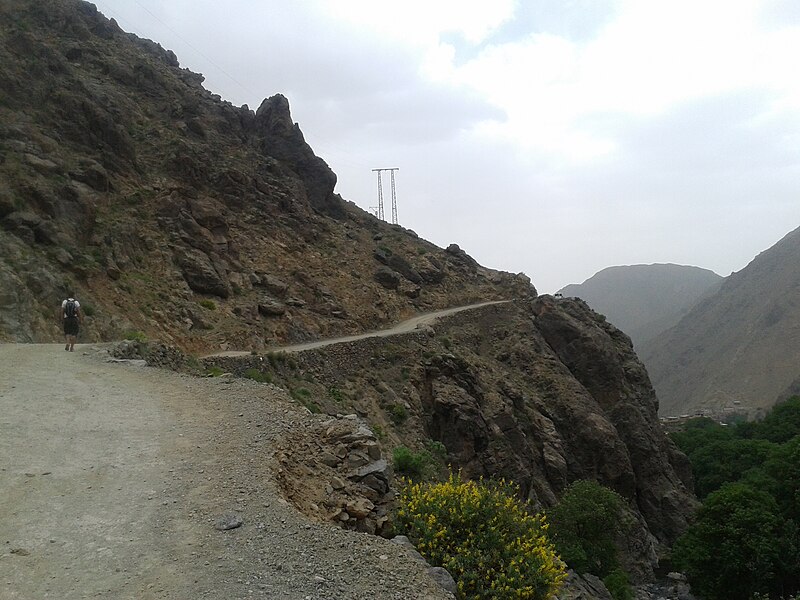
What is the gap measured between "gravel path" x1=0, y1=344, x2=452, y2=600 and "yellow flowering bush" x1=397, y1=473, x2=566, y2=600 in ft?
2.15

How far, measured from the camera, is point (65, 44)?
35.2m

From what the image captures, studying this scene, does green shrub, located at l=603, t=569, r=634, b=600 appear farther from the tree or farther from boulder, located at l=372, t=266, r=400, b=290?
boulder, located at l=372, t=266, r=400, b=290

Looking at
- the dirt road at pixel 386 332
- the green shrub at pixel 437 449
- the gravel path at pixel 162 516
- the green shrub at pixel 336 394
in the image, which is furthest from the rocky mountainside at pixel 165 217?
the gravel path at pixel 162 516

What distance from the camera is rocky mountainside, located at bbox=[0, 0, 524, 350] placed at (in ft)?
68.3

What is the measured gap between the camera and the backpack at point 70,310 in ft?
48.5

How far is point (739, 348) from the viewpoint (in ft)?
354

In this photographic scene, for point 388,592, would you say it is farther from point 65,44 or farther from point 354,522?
point 65,44

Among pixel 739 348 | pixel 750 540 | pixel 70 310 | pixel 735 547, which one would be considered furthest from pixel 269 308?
pixel 739 348

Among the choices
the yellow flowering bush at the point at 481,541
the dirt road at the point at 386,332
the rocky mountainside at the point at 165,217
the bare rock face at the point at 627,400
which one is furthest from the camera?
the bare rock face at the point at 627,400

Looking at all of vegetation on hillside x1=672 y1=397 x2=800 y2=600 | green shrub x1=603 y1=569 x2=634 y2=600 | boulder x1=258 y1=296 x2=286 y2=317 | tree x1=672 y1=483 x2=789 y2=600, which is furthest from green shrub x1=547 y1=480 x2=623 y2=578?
boulder x1=258 y1=296 x2=286 y2=317

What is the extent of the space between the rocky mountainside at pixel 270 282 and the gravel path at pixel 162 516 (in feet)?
31.7

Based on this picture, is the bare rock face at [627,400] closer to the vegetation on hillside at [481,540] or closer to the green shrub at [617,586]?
the green shrub at [617,586]

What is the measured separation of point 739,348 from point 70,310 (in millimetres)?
117832

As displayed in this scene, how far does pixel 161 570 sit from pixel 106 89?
3505 centimetres
